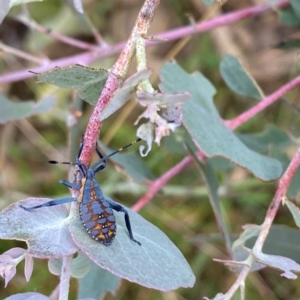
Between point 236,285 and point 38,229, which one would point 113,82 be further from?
point 236,285

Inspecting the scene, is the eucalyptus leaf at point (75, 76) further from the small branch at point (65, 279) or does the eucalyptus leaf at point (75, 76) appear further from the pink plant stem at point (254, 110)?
the pink plant stem at point (254, 110)

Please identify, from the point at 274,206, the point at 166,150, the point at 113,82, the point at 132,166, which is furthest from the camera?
the point at 166,150

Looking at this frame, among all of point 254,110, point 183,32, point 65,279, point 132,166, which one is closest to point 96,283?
point 132,166

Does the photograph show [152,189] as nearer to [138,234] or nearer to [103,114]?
[138,234]

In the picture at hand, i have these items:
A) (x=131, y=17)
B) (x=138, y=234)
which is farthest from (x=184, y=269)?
(x=131, y=17)

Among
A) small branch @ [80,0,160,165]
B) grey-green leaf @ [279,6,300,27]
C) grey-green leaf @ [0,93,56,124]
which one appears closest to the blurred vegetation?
grey-green leaf @ [0,93,56,124]

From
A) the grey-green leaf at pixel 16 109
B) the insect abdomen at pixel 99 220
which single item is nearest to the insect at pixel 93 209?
the insect abdomen at pixel 99 220
